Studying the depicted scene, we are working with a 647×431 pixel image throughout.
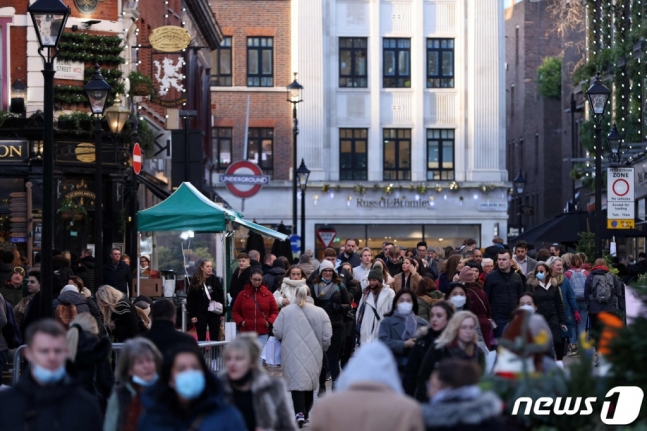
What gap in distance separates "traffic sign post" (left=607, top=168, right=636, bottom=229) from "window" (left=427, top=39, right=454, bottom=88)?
2632cm

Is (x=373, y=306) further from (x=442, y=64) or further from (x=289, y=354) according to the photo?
(x=442, y=64)

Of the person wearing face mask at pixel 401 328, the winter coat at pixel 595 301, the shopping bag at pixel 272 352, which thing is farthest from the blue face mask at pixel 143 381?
the winter coat at pixel 595 301

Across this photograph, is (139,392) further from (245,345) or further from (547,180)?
(547,180)

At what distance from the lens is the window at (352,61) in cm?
5106

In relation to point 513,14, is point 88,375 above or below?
below

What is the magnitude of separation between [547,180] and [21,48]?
1756 inches

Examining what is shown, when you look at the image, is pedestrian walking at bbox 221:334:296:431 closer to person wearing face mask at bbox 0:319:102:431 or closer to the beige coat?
person wearing face mask at bbox 0:319:102:431

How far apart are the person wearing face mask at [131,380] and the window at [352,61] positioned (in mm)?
42807

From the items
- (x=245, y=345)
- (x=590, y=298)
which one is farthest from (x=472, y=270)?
(x=245, y=345)

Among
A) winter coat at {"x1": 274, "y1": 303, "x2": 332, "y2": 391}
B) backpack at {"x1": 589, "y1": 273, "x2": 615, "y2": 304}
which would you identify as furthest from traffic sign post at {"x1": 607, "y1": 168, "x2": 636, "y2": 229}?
winter coat at {"x1": 274, "y1": 303, "x2": 332, "y2": 391}

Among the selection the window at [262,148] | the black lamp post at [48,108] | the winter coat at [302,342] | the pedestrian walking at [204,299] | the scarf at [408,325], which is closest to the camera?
the scarf at [408,325]

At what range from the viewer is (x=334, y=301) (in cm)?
1725

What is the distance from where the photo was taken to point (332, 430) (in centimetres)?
672

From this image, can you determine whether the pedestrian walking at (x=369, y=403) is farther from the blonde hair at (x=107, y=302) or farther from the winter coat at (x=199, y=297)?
the winter coat at (x=199, y=297)
